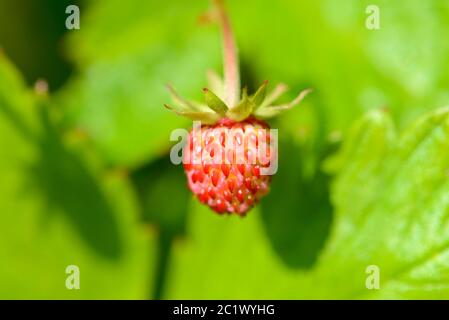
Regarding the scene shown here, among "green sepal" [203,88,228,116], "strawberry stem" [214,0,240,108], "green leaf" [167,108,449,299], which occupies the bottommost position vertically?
"green leaf" [167,108,449,299]

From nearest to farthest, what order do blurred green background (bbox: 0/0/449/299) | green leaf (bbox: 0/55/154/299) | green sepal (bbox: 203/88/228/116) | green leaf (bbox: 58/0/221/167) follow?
green sepal (bbox: 203/88/228/116)
blurred green background (bbox: 0/0/449/299)
green leaf (bbox: 0/55/154/299)
green leaf (bbox: 58/0/221/167)

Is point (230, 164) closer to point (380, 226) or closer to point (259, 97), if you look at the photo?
point (259, 97)

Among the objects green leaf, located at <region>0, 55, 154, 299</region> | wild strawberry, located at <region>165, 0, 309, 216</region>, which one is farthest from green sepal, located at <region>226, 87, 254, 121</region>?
Answer: green leaf, located at <region>0, 55, 154, 299</region>

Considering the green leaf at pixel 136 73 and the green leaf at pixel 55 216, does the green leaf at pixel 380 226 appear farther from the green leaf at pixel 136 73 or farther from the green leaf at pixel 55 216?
the green leaf at pixel 136 73

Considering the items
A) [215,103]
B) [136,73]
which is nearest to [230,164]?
[215,103]

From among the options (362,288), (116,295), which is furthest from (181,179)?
(362,288)

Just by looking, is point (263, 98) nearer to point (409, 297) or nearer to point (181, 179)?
point (409, 297)

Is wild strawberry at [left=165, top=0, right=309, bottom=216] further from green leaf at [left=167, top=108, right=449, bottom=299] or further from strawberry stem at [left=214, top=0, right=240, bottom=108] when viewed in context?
green leaf at [left=167, top=108, right=449, bottom=299]
